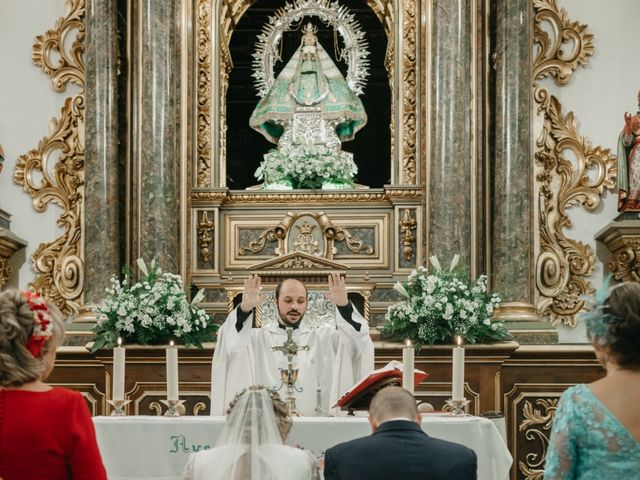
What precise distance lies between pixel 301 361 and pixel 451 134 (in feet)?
10.8

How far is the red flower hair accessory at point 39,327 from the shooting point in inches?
148

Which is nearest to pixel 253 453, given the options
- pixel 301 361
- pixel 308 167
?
pixel 301 361

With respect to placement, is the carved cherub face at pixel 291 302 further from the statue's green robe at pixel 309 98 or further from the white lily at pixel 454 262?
the statue's green robe at pixel 309 98

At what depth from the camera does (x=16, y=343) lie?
375cm

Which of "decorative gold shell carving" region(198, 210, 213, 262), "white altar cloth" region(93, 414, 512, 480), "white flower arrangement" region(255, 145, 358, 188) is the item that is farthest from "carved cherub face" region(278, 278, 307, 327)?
"white flower arrangement" region(255, 145, 358, 188)

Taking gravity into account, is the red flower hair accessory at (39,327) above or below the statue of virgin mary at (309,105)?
below

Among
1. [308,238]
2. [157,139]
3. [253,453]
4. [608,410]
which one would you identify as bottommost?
[253,453]

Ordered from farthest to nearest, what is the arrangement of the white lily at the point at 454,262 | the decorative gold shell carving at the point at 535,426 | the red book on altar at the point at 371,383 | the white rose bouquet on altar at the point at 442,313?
the decorative gold shell carving at the point at 535,426 < the white lily at the point at 454,262 < the white rose bouquet on altar at the point at 442,313 < the red book on altar at the point at 371,383

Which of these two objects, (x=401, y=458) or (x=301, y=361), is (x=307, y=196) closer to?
(x=301, y=361)

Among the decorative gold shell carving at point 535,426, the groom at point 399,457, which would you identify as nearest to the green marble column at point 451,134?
the decorative gold shell carving at point 535,426

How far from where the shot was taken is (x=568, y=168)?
1057cm

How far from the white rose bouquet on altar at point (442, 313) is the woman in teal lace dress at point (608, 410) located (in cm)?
501

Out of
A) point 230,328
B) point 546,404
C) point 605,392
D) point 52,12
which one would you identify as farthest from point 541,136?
point 605,392

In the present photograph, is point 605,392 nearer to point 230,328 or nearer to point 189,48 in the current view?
point 230,328
